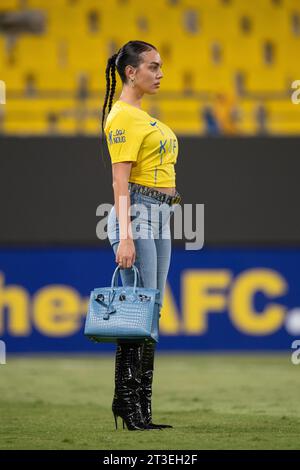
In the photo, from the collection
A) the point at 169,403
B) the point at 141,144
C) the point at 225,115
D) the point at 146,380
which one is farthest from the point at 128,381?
the point at 225,115

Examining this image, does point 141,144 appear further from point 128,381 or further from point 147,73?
point 128,381

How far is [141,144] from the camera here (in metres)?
5.22

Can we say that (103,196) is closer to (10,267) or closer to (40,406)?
(10,267)

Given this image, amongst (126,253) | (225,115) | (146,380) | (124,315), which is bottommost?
→ (146,380)

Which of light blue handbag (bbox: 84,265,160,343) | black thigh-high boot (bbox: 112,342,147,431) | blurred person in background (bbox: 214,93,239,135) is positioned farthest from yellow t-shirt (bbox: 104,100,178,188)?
blurred person in background (bbox: 214,93,239,135)

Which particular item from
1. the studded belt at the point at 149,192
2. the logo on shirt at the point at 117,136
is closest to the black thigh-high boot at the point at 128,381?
the studded belt at the point at 149,192

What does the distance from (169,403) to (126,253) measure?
231 cm

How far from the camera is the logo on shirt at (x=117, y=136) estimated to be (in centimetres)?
519

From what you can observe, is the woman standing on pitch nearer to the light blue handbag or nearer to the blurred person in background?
the light blue handbag

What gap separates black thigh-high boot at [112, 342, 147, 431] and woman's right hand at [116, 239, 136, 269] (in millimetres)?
466

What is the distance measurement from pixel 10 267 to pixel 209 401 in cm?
444

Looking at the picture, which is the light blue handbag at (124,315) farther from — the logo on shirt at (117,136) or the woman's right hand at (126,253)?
the logo on shirt at (117,136)

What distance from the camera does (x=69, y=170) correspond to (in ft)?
36.9

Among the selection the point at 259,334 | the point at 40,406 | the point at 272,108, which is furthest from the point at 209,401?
the point at 272,108
